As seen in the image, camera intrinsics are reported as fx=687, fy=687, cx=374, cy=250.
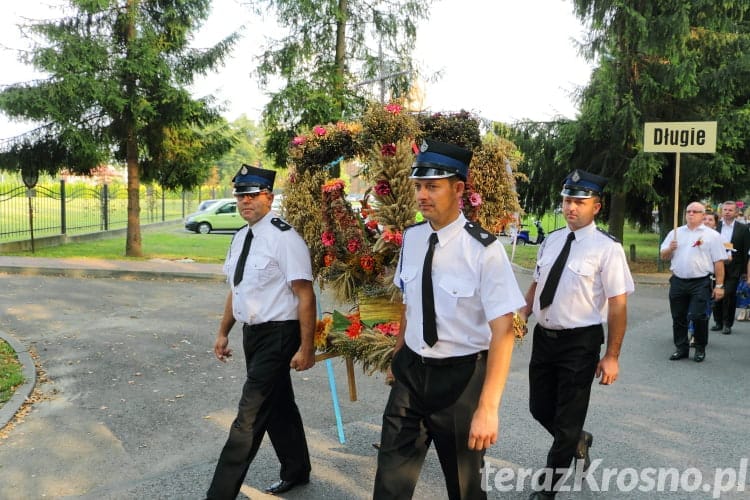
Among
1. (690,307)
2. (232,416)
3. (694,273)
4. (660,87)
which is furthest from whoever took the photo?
(660,87)

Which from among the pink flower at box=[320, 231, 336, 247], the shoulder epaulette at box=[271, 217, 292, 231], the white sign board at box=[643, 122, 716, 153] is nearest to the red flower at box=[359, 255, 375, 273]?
the pink flower at box=[320, 231, 336, 247]

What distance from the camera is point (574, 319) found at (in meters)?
4.27

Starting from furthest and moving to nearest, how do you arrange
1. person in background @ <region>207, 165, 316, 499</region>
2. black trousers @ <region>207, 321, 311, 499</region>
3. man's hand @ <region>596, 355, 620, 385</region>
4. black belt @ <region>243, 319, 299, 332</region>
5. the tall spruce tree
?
the tall spruce tree < man's hand @ <region>596, 355, 620, 385</region> < black belt @ <region>243, 319, 299, 332</region> < person in background @ <region>207, 165, 316, 499</region> < black trousers @ <region>207, 321, 311, 499</region>

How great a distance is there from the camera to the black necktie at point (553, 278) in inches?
171

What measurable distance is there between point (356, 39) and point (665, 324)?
11.0m

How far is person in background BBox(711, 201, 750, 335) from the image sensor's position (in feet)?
33.1

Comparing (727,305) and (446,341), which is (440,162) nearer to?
(446,341)

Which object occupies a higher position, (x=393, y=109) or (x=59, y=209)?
(x=393, y=109)

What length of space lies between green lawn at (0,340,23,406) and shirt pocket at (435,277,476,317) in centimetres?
467

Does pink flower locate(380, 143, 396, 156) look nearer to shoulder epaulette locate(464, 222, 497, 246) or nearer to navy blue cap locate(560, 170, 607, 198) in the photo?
navy blue cap locate(560, 170, 607, 198)

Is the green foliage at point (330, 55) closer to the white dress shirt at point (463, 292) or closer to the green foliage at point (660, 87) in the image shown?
the green foliage at point (660, 87)

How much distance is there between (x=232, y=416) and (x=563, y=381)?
9.54ft

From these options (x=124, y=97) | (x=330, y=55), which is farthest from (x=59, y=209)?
(x=330, y=55)

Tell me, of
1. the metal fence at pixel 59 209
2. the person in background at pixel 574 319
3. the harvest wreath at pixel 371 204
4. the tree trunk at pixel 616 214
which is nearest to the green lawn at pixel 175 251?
the metal fence at pixel 59 209
